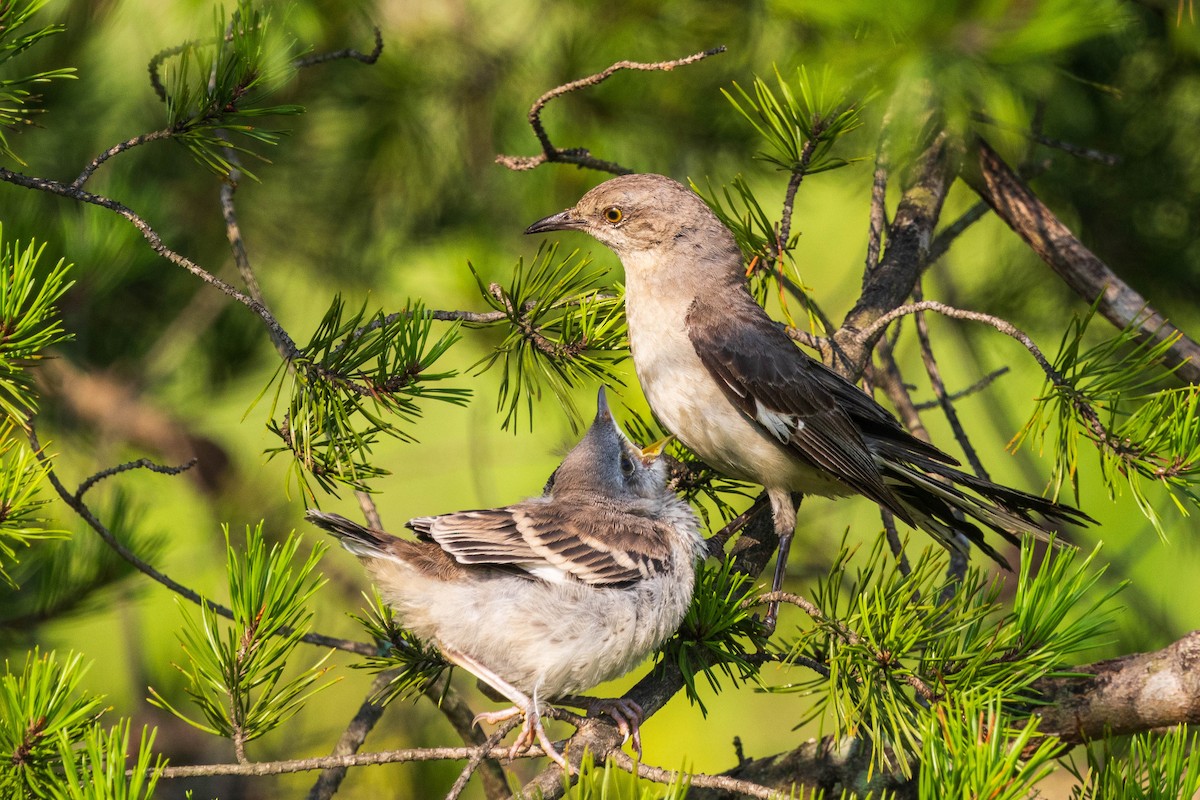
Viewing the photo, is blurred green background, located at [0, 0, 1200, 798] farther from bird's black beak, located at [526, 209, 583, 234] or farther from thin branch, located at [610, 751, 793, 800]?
thin branch, located at [610, 751, 793, 800]

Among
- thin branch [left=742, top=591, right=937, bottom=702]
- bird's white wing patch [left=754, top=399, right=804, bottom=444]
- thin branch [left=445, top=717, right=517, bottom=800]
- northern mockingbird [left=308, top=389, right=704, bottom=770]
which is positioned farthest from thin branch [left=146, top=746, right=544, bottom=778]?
bird's white wing patch [left=754, top=399, right=804, bottom=444]

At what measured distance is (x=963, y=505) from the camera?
365cm

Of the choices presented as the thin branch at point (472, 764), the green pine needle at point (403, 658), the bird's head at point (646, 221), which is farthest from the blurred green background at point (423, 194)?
the thin branch at point (472, 764)

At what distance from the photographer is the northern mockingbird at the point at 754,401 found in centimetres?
387

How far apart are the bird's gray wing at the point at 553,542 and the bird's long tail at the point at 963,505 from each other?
1.05m

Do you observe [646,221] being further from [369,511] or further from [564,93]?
[369,511]

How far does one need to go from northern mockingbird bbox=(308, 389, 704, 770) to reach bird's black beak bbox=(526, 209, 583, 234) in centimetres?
147

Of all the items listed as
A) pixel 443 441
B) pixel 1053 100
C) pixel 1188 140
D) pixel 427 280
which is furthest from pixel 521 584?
pixel 443 441

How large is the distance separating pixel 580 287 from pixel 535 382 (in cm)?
33

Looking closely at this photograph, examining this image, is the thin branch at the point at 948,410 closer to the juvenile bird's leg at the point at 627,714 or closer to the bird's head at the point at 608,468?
the bird's head at the point at 608,468

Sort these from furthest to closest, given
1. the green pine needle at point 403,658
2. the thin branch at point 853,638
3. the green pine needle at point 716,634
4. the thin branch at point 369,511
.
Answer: the thin branch at point 369,511, the green pine needle at point 403,658, the green pine needle at point 716,634, the thin branch at point 853,638

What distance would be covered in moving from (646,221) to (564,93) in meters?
1.05

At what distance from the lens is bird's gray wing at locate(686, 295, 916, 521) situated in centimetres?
391

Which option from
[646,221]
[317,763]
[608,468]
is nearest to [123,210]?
[317,763]
